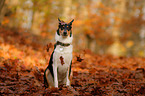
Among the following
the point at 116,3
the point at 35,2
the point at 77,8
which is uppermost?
the point at 116,3

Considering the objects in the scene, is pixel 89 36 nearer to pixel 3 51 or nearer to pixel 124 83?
pixel 3 51

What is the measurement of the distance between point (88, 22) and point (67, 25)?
517 inches

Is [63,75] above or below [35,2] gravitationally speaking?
below

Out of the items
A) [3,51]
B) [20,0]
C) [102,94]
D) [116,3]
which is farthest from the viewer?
[116,3]

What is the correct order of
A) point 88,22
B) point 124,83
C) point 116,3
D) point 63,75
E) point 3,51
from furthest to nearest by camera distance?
point 116,3 → point 88,22 → point 3,51 → point 124,83 → point 63,75

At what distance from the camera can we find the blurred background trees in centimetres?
1314

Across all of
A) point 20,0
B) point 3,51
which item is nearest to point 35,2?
point 20,0

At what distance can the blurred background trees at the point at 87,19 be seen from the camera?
13136mm

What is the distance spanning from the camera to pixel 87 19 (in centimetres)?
1688

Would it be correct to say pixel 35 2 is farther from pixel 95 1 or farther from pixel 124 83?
pixel 124 83

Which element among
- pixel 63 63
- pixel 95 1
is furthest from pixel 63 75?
pixel 95 1

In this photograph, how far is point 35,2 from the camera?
469 inches

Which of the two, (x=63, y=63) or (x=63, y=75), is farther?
(x=63, y=75)

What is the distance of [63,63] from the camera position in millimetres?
4082
